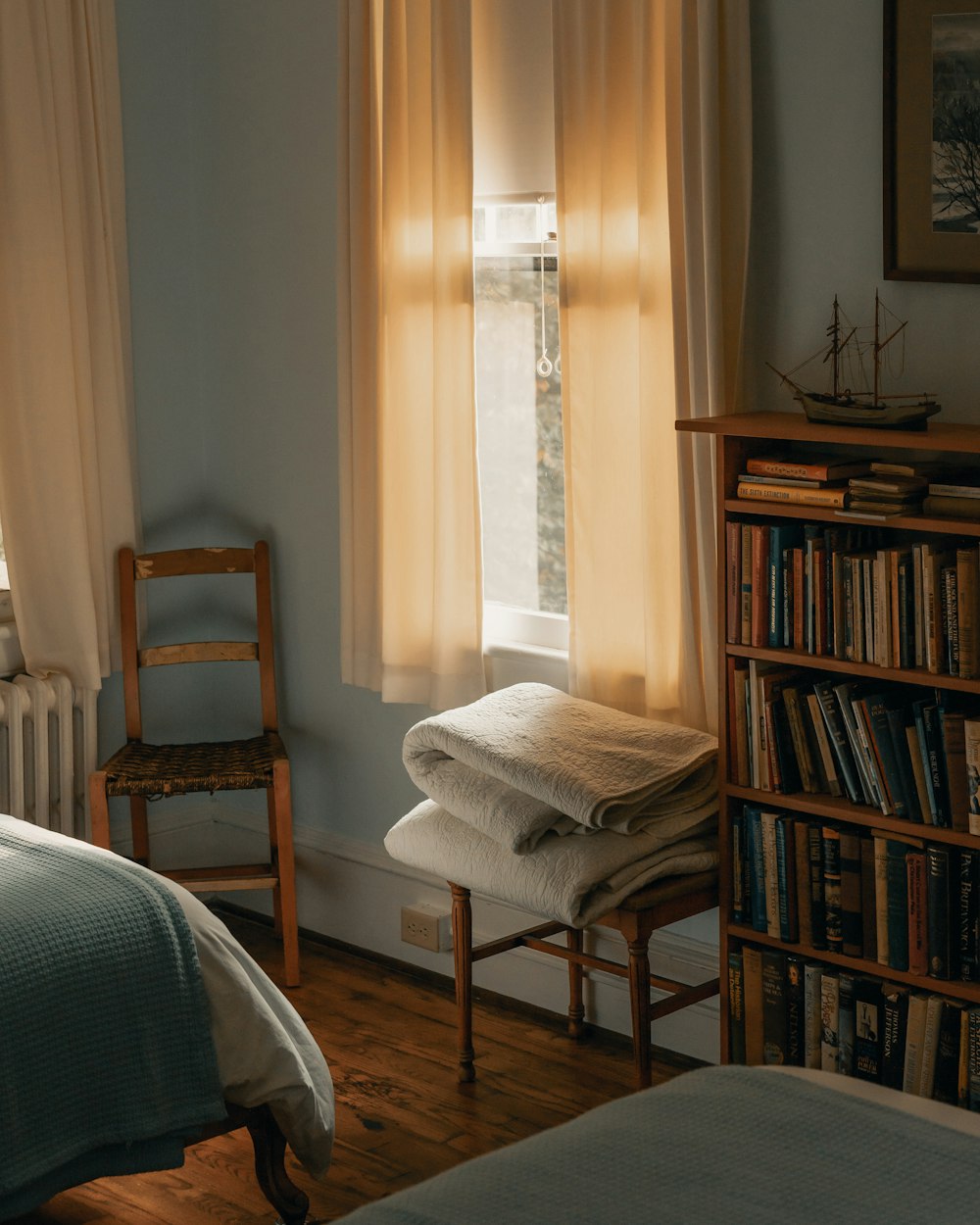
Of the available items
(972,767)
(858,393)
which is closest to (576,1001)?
(972,767)

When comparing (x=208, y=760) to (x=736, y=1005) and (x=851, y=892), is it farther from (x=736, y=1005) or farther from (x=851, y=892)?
(x=851, y=892)

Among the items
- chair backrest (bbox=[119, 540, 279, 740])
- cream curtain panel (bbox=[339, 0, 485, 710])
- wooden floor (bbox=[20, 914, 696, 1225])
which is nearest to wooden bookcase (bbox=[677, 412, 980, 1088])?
wooden floor (bbox=[20, 914, 696, 1225])

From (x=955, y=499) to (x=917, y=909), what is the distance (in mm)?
685

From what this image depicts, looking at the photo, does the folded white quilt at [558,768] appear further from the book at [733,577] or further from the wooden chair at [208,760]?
the wooden chair at [208,760]

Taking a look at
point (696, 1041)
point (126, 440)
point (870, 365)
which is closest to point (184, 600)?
point (126, 440)

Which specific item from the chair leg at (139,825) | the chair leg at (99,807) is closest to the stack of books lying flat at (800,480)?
the chair leg at (99,807)

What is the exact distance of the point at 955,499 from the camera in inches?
94.6

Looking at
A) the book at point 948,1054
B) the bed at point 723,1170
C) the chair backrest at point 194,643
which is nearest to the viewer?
the bed at point 723,1170

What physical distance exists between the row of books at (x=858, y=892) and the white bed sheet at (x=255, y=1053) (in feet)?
2.75

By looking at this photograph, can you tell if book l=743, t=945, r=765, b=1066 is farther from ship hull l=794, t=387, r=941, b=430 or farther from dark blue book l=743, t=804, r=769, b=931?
ship hull l=794, t=387, r=941, b=430

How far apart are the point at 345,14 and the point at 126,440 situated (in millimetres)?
1194

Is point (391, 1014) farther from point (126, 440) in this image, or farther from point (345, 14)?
point (345, 14)

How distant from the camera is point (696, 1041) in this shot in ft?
10.4

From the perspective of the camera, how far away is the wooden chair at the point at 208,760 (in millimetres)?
3561
